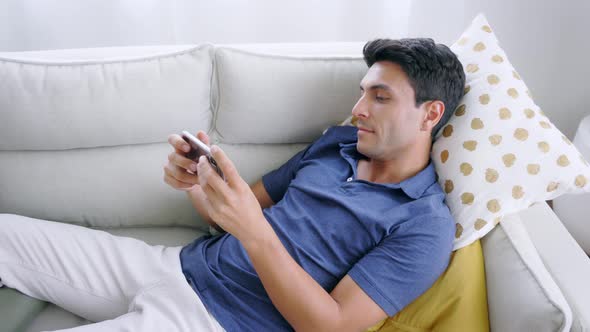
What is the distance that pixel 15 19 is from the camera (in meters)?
2.23

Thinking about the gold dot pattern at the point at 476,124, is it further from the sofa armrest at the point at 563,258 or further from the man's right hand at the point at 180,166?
the man's right hand at the point at 180,166

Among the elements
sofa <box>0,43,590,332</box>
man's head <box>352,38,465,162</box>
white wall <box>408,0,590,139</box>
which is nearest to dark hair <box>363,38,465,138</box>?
man's head <box>352,38,465,162</box>

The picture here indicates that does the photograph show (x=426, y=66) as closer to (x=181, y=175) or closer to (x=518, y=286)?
(x=518, y=286)

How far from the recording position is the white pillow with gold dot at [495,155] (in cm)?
120

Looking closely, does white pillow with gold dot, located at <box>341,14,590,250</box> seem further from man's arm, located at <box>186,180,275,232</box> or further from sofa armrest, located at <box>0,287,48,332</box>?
sofa armrest, located at <box>0,287,48,332</box>

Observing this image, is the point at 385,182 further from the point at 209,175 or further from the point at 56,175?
the point at 56,175

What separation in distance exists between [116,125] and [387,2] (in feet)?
4.61

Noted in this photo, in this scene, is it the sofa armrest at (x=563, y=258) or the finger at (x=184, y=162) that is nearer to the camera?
the sofa armrest at (x=563, y=258)

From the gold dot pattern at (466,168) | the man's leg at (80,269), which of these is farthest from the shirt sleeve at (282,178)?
the gold dot pattern at (466,168)

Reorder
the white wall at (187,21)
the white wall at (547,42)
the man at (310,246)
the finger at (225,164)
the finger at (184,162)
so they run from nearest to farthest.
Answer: the finger at (225,164) < the man at (310,246) < the finger at (184,162) < the white wall at (547,42) < the white wall at (187,21)

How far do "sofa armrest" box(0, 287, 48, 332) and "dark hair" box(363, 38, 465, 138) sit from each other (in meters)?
1.09

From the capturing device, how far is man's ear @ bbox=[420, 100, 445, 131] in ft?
4.22

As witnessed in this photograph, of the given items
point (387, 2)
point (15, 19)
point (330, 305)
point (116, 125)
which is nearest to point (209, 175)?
point (330, 305)

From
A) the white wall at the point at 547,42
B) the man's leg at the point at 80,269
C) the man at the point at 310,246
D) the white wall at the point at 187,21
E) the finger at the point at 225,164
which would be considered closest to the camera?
the finger at the point at 225,164
